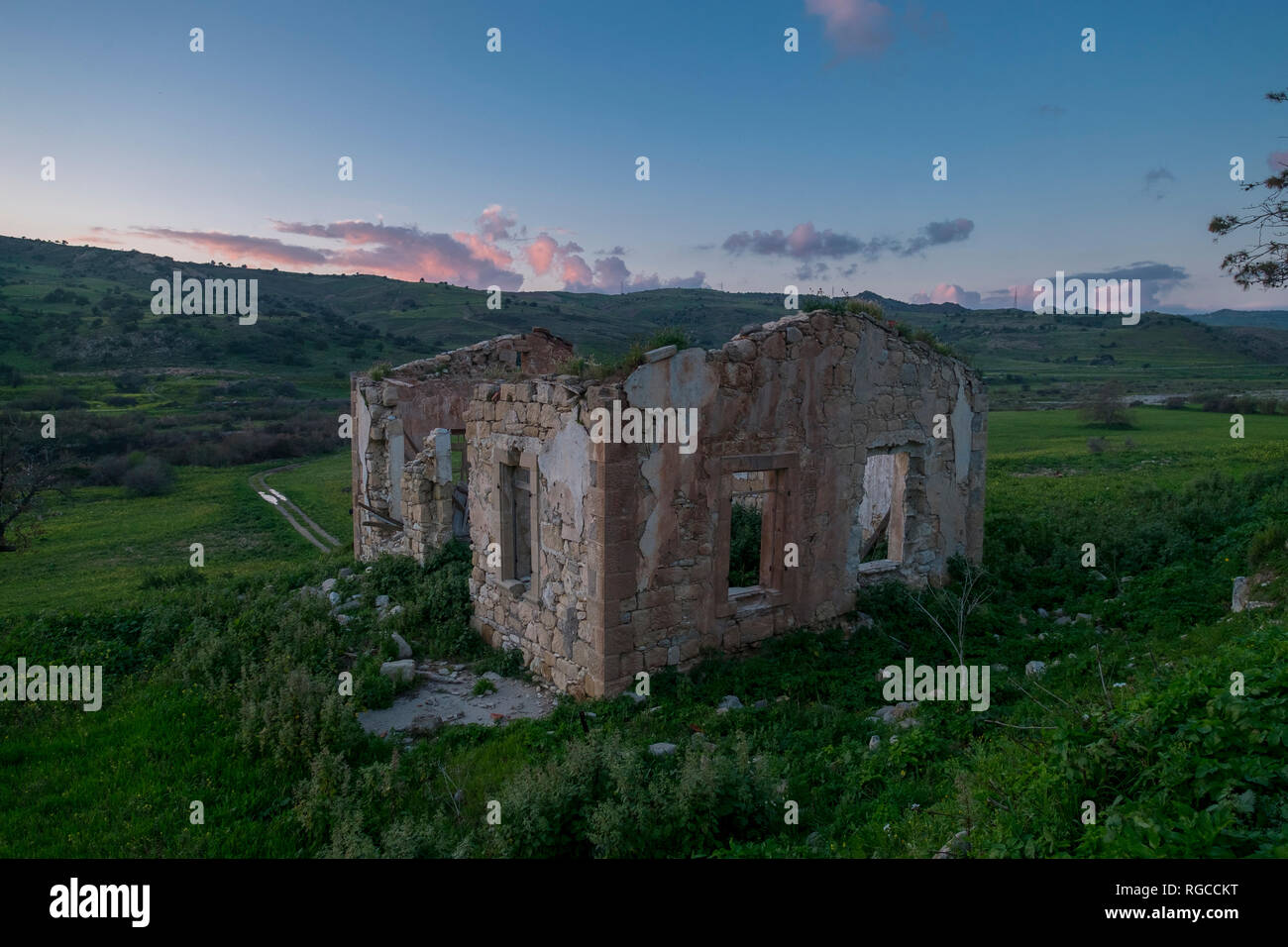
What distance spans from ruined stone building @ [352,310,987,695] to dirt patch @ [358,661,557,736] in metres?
0.41

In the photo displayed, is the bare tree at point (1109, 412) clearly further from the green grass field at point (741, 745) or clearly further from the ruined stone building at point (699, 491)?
the ruined stone building at point (699, 491)

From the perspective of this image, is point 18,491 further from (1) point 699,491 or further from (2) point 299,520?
Answer: (1) point 699,491

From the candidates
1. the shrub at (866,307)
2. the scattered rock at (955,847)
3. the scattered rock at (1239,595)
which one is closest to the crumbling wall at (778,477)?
the shrub at (866,307)

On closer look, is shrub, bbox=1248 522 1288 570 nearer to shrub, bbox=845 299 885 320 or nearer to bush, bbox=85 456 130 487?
shrub, bbox=845 299 885 320

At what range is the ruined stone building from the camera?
332 inches

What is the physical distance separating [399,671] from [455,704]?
2.99 ft

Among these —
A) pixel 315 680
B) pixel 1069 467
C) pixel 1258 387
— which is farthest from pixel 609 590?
pixel 1258 387

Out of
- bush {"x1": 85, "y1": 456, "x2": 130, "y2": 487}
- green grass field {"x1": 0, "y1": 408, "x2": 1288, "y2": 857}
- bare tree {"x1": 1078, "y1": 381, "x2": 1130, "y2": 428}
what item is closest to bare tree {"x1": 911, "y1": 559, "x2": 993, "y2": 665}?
green grass field {"x1": 0, "y1": 408, "x2": 1288, "y2": 857}

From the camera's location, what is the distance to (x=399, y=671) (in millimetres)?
9008

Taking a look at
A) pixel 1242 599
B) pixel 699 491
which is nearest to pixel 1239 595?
pixel 1242 599

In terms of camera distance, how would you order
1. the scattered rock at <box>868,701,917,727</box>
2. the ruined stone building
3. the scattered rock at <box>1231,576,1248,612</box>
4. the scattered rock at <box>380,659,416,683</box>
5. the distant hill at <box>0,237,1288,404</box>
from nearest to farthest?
the scattered rock at <box>868,701,917,727</box>
the ruined stone building
the scattered rock at <box>380,659,416,683</box>
the scattered rock at <box>1231,576,1248,612</box>
the distant hill at <box>0,237,1288,404</box>

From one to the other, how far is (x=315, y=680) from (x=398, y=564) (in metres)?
4.60
